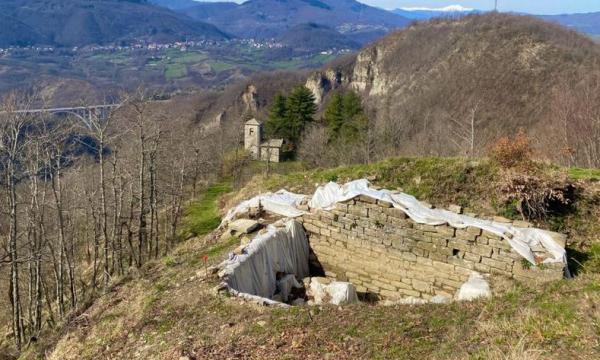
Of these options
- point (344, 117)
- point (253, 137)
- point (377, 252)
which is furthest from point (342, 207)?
point (253, 137)

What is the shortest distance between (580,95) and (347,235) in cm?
2084

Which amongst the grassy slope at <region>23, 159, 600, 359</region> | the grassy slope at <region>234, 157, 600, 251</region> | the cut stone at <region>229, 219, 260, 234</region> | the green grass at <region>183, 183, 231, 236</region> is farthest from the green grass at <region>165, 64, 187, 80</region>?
the grassy slope at <region>23, 159, 600, 359</region>

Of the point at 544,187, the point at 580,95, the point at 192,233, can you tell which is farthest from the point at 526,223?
the point at 580,95

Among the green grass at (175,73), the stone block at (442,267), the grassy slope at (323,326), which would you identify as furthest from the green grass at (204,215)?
the green grass at (175,73)

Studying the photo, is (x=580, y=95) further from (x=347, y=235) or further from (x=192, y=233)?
(x=192, y=233)

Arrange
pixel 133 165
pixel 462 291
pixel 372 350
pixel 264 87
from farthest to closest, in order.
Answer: pixel 264 87
pixel 133 165
pixel 462 291
pixel 372 350

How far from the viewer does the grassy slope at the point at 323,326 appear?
5449 millimetres

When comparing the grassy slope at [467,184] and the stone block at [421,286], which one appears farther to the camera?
the grassy slope at [467,184]

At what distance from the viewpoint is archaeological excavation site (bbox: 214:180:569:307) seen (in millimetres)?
9195

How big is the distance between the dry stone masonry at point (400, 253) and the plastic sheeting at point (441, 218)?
0.13 m

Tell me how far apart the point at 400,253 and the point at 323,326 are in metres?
4.29

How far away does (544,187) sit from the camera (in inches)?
430

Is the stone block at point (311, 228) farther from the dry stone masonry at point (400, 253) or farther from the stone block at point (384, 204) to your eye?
the stone block at point (384, 204)

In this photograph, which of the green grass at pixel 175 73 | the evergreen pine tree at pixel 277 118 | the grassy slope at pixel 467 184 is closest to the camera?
the grassy slope at pixel 467 184
